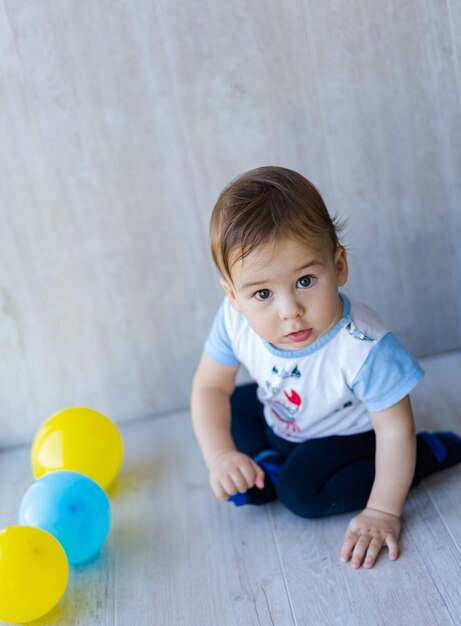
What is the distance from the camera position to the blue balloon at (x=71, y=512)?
1233 mm

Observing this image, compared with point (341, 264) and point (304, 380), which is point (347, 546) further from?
point (341, 264)

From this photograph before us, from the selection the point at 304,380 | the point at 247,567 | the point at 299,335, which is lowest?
the point at 247,567

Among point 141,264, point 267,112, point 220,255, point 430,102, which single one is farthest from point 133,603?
point 430,102

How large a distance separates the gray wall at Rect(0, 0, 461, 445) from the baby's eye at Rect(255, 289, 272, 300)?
1.56 ft

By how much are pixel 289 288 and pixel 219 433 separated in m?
0.36

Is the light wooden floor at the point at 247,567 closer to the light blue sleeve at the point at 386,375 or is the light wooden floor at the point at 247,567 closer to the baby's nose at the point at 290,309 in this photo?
the light blue sleeve at the point at 386,375

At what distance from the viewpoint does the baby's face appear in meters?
1.11

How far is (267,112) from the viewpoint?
4.98 ft

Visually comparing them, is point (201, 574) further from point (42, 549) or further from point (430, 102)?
point (430, 102)

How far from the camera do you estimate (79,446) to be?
1421 mm

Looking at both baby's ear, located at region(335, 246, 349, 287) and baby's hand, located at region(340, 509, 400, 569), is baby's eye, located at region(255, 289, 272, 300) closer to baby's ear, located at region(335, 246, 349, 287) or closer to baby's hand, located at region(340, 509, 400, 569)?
baby's ear, located at region(335, 246, 349, 287)

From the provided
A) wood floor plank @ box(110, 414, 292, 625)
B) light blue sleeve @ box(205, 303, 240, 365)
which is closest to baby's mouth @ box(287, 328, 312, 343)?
light blue sleeve @ box(205, 303, 240, 365)

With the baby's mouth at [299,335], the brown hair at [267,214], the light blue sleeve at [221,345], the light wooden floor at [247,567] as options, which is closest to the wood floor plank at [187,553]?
the light wooden floor at [247,567]

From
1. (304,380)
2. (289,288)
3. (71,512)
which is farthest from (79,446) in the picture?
(289,288)
